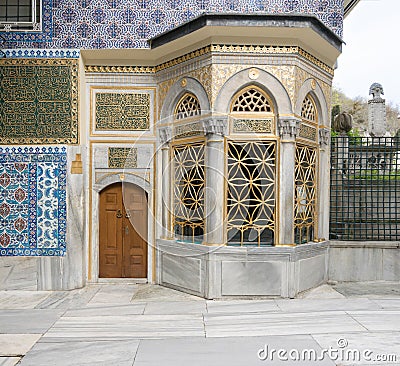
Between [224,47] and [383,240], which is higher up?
[224,47]

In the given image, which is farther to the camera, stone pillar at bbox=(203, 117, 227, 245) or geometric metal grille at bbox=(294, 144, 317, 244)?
geometric metal grille at bbox=(294, 144, 317, 244)

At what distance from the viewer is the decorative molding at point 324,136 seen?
6754 mm

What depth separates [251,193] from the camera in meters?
6.04

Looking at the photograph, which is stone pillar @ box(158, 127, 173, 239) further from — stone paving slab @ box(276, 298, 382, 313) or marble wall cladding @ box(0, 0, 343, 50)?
stone paving slab @ box(276, 298, 382, 313)

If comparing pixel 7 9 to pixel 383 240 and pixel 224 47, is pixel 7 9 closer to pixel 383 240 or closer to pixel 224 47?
pixel 224 47

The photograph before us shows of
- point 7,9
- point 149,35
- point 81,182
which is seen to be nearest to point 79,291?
point 81,182

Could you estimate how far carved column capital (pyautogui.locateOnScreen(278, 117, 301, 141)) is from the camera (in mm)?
5902

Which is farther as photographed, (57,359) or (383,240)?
(383,240)

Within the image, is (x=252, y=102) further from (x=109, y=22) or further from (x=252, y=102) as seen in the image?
(x=109, y=22)

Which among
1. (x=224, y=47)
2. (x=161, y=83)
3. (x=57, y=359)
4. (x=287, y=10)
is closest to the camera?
(x=57, y=359)

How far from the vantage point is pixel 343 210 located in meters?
7.21

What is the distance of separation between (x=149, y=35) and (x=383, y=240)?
462 cm

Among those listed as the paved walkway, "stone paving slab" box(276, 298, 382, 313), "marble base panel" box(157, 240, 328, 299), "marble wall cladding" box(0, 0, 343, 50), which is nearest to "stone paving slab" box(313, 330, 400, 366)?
the paved walkway

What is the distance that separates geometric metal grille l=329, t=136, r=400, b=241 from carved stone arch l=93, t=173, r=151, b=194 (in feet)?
9.37
